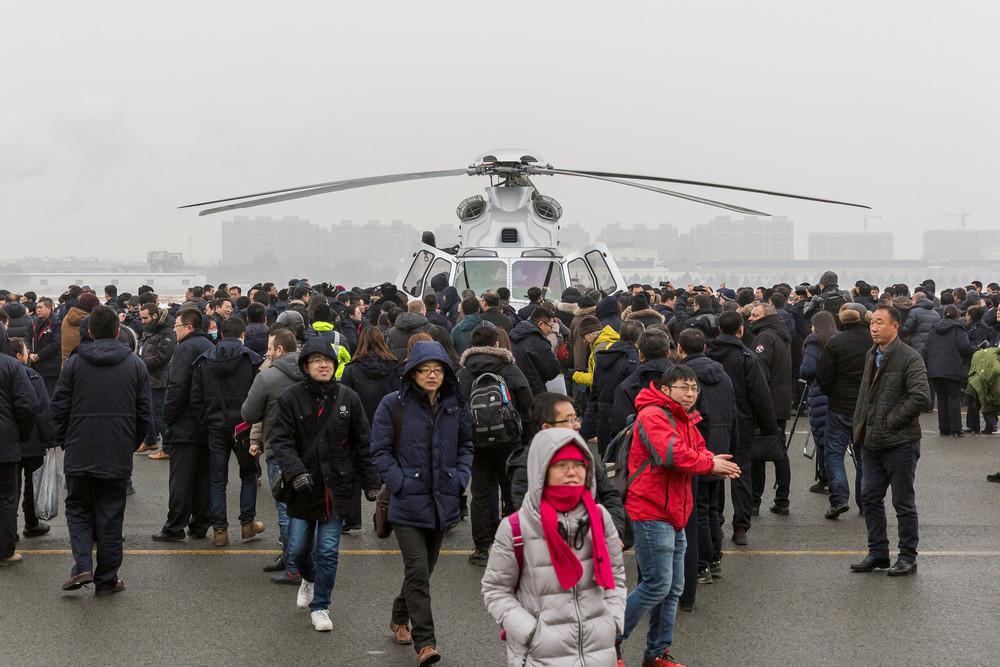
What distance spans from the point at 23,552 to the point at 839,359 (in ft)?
21.4

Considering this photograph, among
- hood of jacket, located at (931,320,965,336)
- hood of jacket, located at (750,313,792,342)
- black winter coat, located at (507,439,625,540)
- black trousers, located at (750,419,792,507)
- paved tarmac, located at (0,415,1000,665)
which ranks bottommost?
paved tarmac, located at (0,415,1000,665)

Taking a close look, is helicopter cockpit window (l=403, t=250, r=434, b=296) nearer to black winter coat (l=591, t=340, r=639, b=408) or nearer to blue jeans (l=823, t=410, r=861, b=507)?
black winter coat (l=591, t=340, r=639, b=408)

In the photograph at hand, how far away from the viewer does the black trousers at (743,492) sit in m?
7.57

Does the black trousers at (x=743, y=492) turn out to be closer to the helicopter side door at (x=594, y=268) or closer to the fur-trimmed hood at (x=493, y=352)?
the fur-trimmed hood at (x=493, y=352)

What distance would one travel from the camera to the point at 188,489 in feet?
26.3

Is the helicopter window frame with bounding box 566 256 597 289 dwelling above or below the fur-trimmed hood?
above

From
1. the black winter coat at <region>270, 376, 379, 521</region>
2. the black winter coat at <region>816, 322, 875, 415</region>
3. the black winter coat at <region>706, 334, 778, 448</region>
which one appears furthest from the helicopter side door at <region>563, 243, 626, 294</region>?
the black winter coat at <region>270, 376, 379, 521</region>

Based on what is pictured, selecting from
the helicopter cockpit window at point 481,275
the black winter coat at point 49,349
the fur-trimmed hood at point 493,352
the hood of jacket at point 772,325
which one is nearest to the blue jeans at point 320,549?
the fur-trimmed hood at point 493,352

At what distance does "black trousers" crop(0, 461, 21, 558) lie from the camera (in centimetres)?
727

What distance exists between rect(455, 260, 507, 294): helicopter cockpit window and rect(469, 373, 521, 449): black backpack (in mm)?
10045

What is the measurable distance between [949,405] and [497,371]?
27.8 feet

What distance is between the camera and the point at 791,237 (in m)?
145

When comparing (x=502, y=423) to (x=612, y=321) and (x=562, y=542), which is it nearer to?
(x=562, y=542)

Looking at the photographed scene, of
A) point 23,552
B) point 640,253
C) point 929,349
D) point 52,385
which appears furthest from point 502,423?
point 640,253
